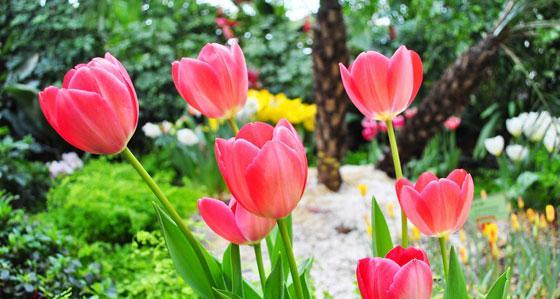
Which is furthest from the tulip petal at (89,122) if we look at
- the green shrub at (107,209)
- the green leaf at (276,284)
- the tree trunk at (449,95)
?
the tree trunk at (449,95)

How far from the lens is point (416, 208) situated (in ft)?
2.38

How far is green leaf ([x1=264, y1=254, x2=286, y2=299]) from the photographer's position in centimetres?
75

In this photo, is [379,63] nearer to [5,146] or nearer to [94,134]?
[94,134]

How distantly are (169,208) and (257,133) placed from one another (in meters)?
0.13

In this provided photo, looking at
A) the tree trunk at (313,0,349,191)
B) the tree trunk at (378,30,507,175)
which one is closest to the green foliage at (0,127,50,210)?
the tree trunk at (313,0,349,191)

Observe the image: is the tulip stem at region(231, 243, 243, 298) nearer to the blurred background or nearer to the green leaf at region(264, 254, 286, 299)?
the green leaf at region(264, 254, 286, 299)

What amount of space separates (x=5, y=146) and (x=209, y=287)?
2577mm

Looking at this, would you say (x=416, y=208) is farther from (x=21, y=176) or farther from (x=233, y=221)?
(x=21, y=176)

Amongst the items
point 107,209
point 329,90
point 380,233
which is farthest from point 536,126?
point 380,233

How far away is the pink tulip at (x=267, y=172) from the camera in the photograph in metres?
0.60

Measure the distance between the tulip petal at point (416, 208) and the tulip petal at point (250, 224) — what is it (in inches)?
6.3

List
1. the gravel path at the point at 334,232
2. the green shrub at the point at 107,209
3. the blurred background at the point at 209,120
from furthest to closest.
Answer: the green shrub at the point at 107,209 → the gravel path at the point at 334,232 → the blurred background at the point at 209,120

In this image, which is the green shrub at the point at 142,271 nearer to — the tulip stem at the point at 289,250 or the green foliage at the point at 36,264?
the green foliage at the point at 36,264

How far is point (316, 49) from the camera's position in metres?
3.65
